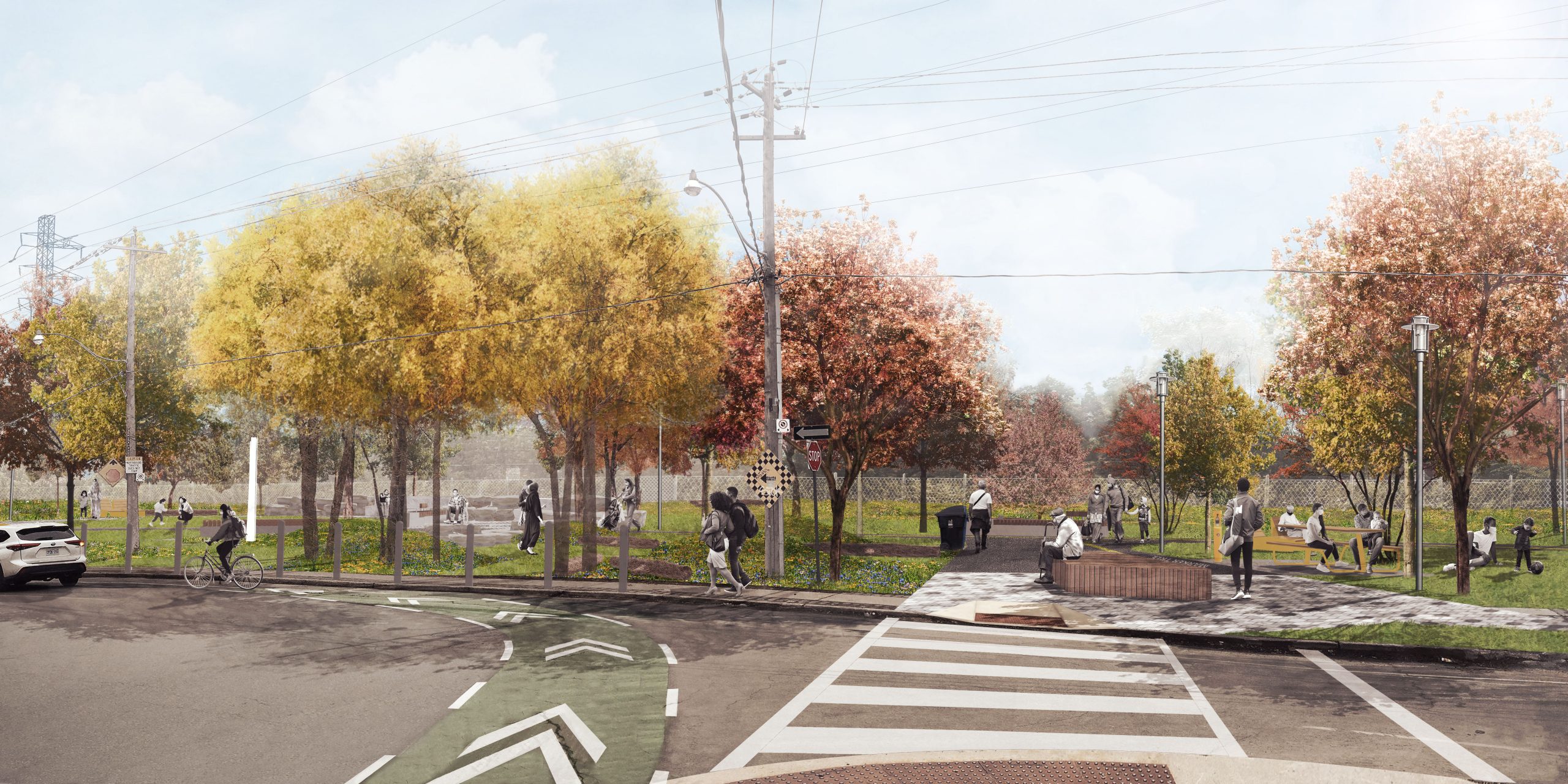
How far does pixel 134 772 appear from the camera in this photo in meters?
7.87

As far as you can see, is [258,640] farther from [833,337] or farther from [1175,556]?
[1175,556]

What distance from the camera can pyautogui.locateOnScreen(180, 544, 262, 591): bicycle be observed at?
71.6ft

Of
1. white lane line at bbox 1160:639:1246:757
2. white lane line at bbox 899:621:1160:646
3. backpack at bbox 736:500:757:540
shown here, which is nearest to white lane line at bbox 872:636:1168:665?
white lane line at bbox 1160:639:1246:757

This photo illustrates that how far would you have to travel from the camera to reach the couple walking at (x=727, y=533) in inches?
714

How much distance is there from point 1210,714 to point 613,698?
558 cm

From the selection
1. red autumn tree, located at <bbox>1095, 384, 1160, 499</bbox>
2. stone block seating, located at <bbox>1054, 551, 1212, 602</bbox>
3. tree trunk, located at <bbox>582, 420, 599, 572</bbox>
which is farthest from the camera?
red autumn tree, located at <bbox>1095, 384, 1160, 499</bbox>

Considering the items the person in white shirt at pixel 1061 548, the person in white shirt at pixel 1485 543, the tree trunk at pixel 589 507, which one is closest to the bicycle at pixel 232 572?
the tree trunk at pixel 589 507

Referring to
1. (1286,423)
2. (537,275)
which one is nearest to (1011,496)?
(1286,423)

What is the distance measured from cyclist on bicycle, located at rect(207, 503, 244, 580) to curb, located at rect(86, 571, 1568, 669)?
675 cm

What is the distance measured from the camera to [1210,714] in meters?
9.45

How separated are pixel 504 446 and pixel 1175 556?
7486 cm

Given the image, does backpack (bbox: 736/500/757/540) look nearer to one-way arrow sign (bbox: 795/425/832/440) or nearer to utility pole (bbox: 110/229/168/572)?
one-way arrow sign (bbox: 795/425/832/440)

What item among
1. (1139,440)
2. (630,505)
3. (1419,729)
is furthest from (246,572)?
(1139,440)

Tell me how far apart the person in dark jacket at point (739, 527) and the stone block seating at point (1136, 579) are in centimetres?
566
